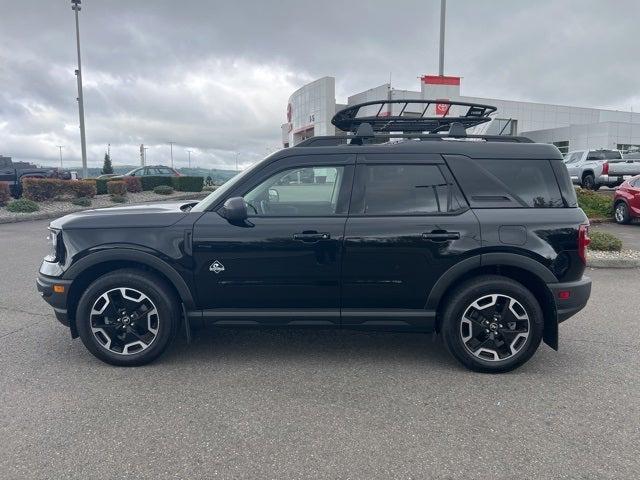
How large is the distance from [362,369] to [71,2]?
99.5 ft

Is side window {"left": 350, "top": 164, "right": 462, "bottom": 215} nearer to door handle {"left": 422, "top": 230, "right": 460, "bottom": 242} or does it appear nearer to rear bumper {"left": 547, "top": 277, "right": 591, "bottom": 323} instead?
door handle {"left": 422, "top": 230, "right": 460, "bottom": 242}

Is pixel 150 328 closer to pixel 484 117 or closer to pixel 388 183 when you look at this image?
A: pixel 388 183

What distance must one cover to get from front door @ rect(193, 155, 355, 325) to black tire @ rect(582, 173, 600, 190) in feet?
65.6

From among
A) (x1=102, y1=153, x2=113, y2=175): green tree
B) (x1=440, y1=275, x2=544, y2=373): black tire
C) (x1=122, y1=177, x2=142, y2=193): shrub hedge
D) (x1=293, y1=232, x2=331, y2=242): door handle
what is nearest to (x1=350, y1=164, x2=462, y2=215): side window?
(x1=293, y1=232, x2=331, y2=242): door handle

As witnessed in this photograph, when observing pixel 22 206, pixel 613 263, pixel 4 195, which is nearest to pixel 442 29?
pixel 613 263

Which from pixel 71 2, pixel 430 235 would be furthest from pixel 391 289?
pixel 71 2

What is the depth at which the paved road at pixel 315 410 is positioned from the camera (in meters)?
2.60

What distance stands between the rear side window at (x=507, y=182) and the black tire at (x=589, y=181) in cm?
1892

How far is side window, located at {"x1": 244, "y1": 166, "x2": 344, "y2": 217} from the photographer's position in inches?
150

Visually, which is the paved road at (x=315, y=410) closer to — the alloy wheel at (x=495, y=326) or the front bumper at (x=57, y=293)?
the alloy wheel at (x=495, y=326)

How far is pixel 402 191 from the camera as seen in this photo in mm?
3793

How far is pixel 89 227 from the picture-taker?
12.5ft

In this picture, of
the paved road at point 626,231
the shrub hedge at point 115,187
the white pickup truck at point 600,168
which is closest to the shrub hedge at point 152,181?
the shrub hedge at point 115,187

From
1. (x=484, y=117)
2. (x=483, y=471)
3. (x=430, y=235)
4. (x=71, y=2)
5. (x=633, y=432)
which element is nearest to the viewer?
(x=483, y=471)
